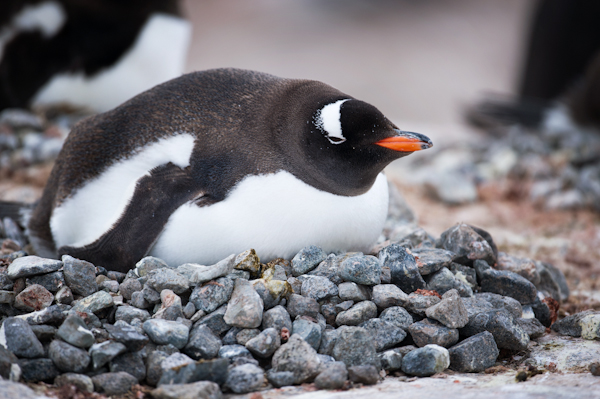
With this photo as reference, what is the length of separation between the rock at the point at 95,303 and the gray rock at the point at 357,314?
2.01 feet

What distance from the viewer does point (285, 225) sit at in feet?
5.82

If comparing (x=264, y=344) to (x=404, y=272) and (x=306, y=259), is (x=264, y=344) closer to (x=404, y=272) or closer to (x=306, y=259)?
(x=306, y=259)

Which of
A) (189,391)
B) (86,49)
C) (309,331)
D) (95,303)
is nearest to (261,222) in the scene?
(309,331)

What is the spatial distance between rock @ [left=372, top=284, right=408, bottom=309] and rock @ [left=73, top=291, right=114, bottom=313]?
72 cm

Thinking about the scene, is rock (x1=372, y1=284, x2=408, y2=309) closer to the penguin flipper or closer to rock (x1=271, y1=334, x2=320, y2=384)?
rock (x1=271, y1=334, x2=320, y2=384)

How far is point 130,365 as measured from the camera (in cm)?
140

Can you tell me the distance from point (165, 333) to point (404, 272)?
0.70m

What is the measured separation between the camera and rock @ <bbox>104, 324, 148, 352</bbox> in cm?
140

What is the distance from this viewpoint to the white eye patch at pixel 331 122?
173cm

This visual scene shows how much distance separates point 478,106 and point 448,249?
15.0 feet

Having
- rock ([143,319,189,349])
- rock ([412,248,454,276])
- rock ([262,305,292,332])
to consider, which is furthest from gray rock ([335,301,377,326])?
rock ([143,319,189,349])

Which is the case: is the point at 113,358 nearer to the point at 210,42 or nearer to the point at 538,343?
the point at 538,343

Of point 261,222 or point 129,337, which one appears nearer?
point 129,337

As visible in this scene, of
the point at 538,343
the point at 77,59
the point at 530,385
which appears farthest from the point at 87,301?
the point at 77,59
